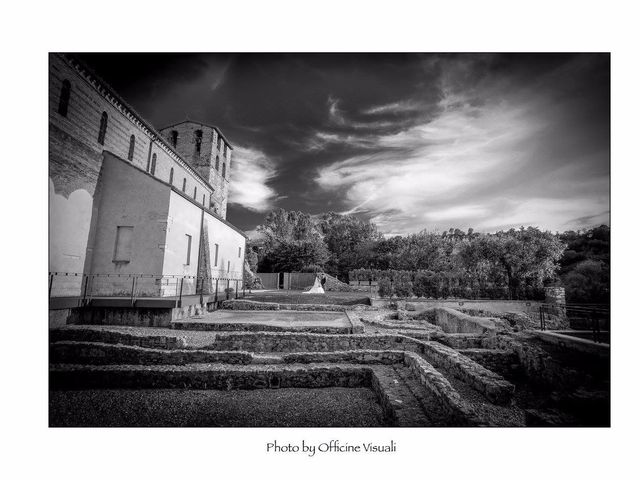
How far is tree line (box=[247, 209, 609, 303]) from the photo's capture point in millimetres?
3883

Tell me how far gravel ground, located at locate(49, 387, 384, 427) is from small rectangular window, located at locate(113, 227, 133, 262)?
6.33 m

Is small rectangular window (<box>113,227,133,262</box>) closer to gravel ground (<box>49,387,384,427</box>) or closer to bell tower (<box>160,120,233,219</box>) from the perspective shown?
gravel ground (<box>49,387,384,427</box>)

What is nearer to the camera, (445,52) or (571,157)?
(445,52)

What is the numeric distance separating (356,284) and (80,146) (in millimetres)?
22861

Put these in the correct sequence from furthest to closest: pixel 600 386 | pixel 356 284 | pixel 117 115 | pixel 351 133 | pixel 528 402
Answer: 1. pixel 356 284
2. pixel 117 115
3. pixel 351 133
4. pixel 528 402
5. pixel 600 386

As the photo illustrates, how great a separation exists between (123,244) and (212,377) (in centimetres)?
733

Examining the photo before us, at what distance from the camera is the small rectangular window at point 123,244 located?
9.32m

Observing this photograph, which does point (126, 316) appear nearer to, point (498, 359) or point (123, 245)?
point (123, 245)

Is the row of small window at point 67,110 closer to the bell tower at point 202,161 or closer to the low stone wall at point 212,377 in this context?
the low stone wall at point 212,377

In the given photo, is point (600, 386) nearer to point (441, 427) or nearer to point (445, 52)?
point (441, 427)

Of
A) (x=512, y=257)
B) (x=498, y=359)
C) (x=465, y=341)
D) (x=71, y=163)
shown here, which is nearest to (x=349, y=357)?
(x=498, y=359)

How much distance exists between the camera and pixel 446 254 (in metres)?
32.5

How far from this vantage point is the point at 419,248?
33438 millimetres
